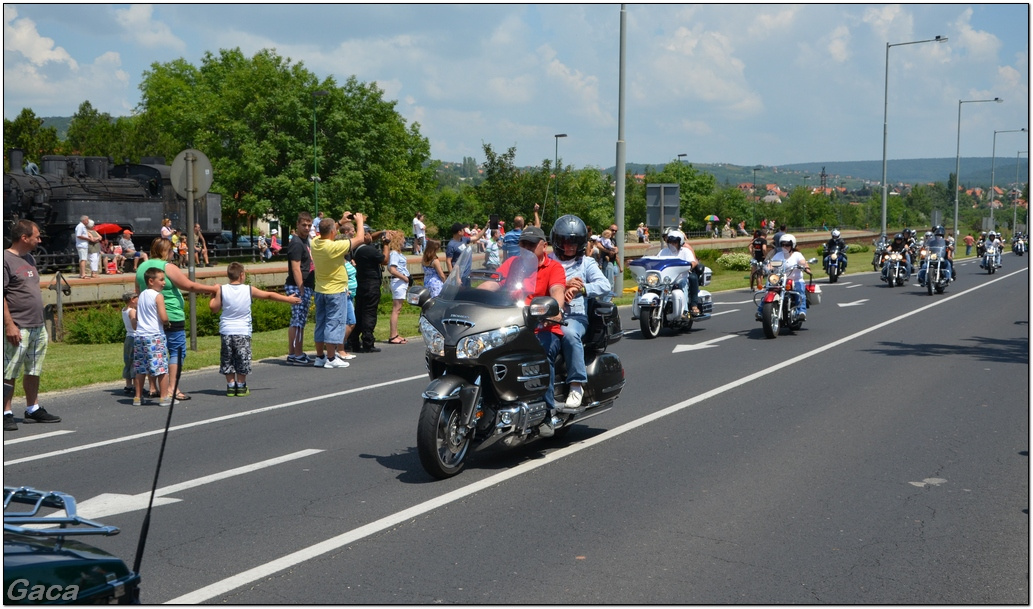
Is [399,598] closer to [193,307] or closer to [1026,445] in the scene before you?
[1026,445]

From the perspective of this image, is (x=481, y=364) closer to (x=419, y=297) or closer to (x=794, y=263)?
(x=419, y=297)

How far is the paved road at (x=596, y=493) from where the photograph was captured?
5.36m

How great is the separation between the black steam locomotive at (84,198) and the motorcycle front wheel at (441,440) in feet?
88.8

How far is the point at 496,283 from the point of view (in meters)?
7.75

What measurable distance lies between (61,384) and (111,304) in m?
10.00

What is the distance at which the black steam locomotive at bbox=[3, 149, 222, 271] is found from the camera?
34.5m

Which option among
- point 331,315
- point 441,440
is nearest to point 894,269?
point 331,315

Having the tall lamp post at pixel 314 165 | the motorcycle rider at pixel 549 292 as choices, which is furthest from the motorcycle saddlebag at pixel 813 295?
the tall lamp post at pixel 314 165

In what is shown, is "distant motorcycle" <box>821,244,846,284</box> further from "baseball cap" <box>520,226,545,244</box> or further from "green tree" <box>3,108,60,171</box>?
"green tree" <box>3,108,60,171</box>

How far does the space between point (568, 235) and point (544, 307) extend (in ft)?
5.22

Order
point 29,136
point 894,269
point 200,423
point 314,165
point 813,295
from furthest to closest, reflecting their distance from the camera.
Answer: point 29,136 < point 314,165 < point 894,269 < point 813,295 < point 200,423

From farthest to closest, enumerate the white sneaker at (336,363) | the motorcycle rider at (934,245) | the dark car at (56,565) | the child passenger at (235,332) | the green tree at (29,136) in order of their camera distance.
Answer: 1. the green tree at (29,136)
2. the motorcycle rider at (934,245)
3. the white sneaker at (336,363)
4. the child passenger at (235,332)
5. the dark car at (56,565)

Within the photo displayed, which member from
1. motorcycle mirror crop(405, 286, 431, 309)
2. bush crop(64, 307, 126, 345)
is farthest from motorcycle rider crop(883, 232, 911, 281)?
motorcycle mirror crop(405, 286, 431, 309)

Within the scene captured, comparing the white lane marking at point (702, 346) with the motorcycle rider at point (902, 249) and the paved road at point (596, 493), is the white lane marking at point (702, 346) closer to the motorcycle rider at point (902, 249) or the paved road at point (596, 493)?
the paved road at point (596, 493)
